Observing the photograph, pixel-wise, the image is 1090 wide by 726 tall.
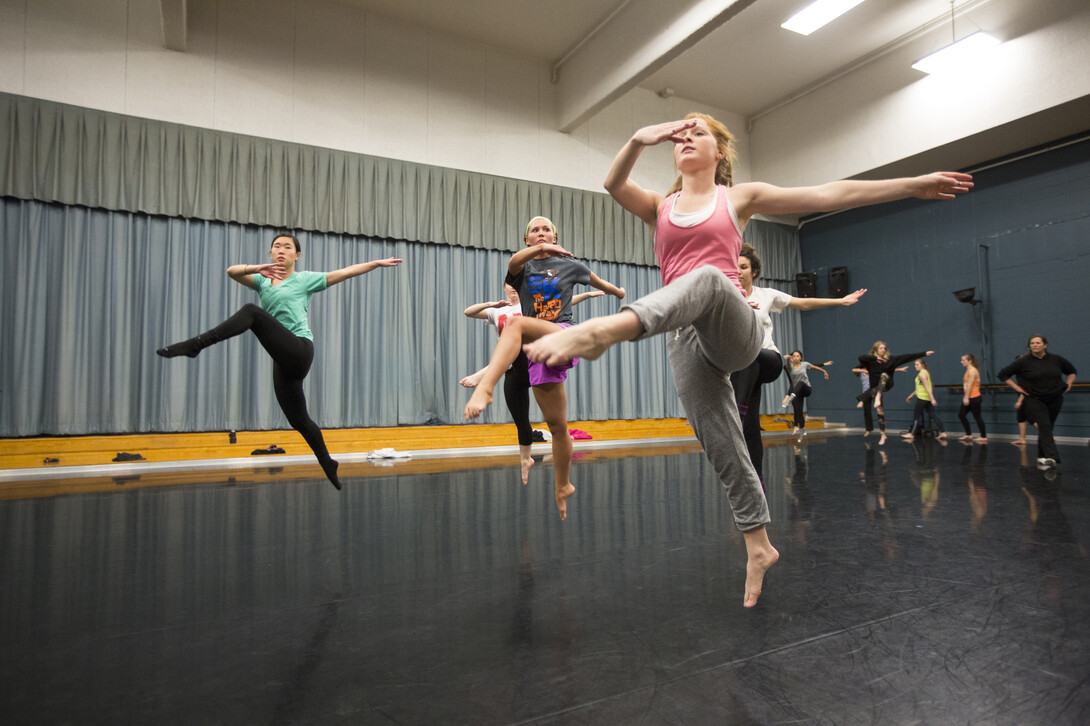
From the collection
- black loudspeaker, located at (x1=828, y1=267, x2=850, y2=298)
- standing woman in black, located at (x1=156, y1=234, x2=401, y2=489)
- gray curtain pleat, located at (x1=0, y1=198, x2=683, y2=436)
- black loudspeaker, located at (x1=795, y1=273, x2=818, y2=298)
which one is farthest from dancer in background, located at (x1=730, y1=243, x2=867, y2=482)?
black loudspeaker, located at (x1=795, y1=273, x2=818, y2=298)

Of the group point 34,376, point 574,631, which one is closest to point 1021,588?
point 574,631

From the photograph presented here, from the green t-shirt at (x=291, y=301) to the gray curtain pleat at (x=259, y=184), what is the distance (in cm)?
473

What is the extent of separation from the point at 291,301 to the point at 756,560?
261 centimetres

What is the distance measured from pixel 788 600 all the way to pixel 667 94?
999 cm

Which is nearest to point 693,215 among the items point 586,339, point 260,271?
point 586,339

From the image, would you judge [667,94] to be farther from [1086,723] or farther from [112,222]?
[1086,723]

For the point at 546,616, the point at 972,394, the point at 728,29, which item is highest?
the point at 728,29

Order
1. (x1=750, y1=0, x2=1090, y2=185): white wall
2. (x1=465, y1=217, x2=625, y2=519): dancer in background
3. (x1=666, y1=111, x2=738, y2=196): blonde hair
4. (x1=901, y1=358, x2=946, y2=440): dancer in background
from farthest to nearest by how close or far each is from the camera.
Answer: (x1=901, y1=358, x2=946, y2=440): dancer in background
(x1=750, y1=0, x2=1090, y2=185): white wall
(x1=465, y1=217, x2=625, y2=519): dancer in background
(x1=666, y1=111, x2=738, y2=196): blonde hair

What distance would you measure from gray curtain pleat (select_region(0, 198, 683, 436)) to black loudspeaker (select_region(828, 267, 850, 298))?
5878 mm

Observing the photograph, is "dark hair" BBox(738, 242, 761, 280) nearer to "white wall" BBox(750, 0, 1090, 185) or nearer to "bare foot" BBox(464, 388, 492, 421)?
"bare foot" BBox(464, 388, 492, 421)

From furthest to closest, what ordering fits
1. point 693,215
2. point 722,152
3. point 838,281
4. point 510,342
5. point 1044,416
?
point 838,281 < point 1044,416 < point 510,342 < point 722,152 < point 693,215

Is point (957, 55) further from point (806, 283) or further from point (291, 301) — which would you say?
point (291, 301)

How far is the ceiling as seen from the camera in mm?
7602

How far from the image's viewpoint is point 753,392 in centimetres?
278
